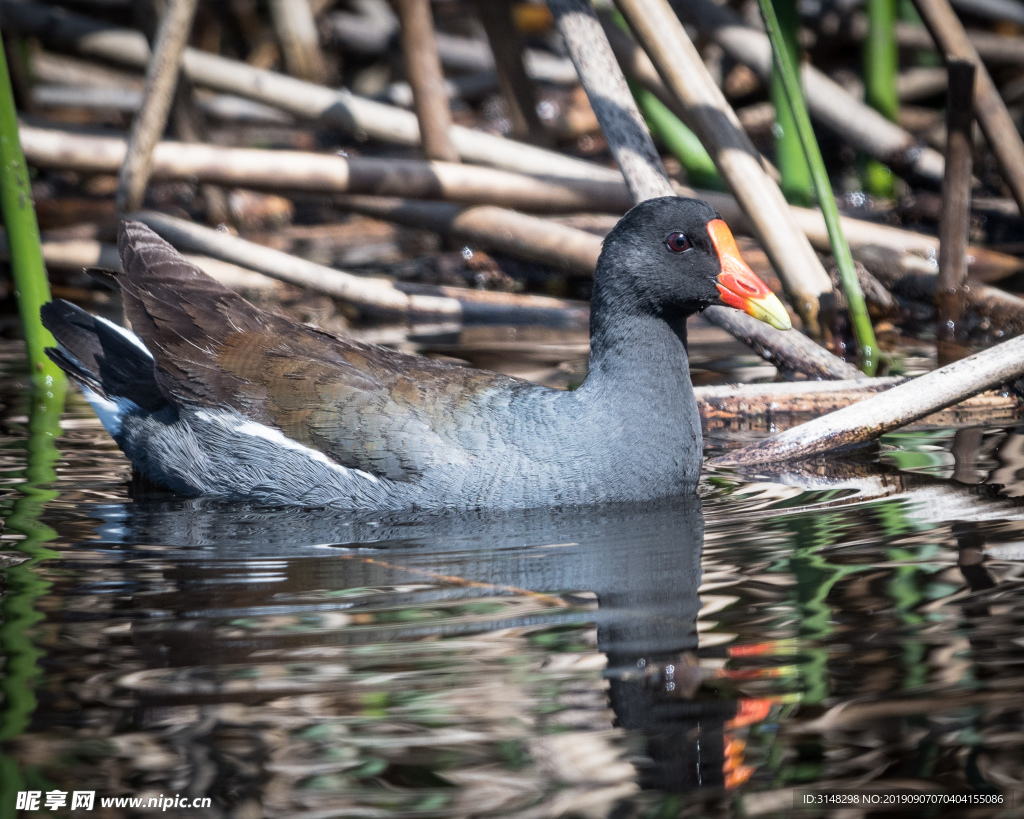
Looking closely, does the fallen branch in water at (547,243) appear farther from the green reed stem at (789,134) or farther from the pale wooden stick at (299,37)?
the pale wooden stick at (299,37)

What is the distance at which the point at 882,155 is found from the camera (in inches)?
237

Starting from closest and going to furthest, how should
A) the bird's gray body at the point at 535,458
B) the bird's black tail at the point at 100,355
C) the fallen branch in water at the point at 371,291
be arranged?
the bird's gray body at the point at 535,458 → the bird's black tail at the point at 100,355 → the fallen branch in water at the point at 371,291

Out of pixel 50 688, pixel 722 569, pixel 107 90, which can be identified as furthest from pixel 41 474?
pixel 107 90

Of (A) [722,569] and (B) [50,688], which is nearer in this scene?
(B) [50,688]

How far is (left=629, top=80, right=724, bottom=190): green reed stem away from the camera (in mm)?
5203

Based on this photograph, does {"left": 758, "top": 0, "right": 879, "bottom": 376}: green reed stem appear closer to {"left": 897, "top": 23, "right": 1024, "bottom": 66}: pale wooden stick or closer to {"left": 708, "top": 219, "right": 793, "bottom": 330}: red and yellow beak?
{"left": 708, "top": 219, "right": 793, "bottom": 330}: red and yellow beak

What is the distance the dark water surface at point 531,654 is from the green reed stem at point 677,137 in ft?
7.60

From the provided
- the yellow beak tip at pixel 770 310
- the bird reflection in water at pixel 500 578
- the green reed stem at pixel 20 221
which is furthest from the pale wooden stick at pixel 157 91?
the yellow beak tip at pixel 770 310

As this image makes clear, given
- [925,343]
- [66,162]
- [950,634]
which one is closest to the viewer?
[950,634]

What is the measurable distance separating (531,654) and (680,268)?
143 cm

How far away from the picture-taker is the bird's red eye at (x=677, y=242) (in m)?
3.37

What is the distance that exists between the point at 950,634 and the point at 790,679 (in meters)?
0.34

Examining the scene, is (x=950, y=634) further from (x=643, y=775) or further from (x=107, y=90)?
(x=107, y=90)

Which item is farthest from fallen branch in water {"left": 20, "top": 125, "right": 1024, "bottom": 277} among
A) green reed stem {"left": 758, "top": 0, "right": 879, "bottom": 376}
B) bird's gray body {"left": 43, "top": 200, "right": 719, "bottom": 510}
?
Result: bird's gray body {"left": 43, "top": 200, "right": 719, "bottom": 510}
